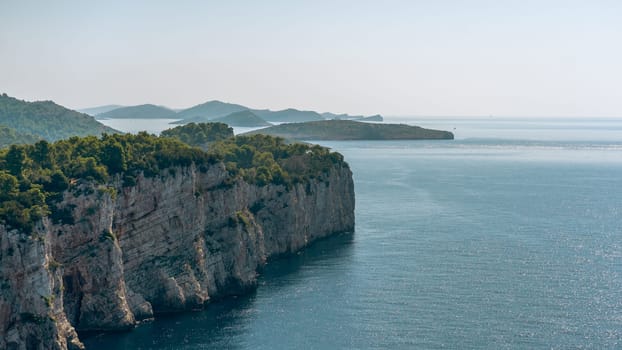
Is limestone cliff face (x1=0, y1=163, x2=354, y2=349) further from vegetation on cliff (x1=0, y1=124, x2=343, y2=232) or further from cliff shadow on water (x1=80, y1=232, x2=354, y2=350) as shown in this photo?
cliff shadow on water (x1=80, y1=232, x2=354, y2=350)

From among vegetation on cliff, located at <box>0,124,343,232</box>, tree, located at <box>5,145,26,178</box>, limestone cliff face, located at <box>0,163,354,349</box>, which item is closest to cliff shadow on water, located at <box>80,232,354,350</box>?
limestone cliff face, located at <box>0,163,354,349</box>

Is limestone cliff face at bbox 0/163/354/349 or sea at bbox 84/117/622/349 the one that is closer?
limestone cliff face at bbox 0/163/354/349

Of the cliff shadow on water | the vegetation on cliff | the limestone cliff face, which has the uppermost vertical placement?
the vegetation on cliff

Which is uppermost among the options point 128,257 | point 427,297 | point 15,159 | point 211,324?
point 15,159

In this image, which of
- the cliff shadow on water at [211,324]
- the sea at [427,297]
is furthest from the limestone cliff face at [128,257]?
the sea at [427,297]

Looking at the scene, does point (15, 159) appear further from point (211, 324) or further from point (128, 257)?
point (211, 324)

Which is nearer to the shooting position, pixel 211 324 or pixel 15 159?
pixel 211 324

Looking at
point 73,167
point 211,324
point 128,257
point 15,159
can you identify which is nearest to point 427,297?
point 211,324
